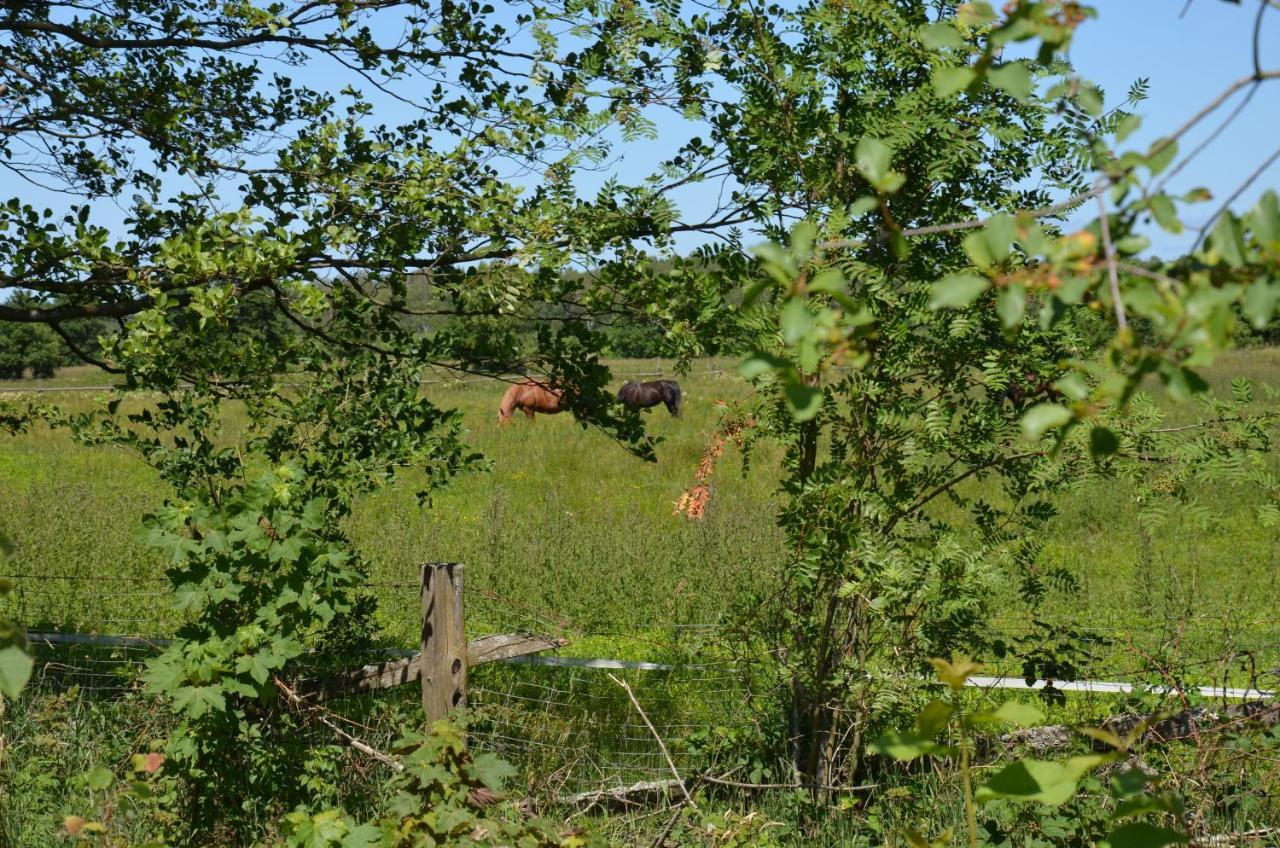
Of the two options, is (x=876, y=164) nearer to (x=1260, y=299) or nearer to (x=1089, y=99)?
(x=1089, y=99)

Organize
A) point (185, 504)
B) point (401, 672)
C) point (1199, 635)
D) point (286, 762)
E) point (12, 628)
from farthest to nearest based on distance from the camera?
1. point (1199, 635)
2. point (401, 672)
3. point (286, 762)
4. point (185, 504)
5. point (12, 628)

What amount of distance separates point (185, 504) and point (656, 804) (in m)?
2.38

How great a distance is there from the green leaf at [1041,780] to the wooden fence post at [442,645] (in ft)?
11.3

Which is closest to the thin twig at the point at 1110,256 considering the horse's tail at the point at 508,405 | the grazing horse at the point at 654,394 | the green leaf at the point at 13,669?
the green leaf at the point at 13,669

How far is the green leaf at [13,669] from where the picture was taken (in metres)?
1.68

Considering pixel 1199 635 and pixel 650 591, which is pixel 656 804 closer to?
pixel 650 591

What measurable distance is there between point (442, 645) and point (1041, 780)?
11.6 ft

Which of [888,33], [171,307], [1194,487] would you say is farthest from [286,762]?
[1194,487]

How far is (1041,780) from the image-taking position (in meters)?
1.49

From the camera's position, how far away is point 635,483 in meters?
14.2

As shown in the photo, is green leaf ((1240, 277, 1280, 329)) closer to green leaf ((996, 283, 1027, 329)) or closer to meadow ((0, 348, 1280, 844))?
green leaf ((996, 283, 1027, 329))

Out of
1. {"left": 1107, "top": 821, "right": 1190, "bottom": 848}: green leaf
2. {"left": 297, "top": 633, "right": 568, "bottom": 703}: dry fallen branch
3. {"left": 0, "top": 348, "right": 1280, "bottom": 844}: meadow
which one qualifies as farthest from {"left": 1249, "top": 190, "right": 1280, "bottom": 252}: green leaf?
{"left": 297, "top": 633, "right": 568, "bottom": 703}: dry fallen branch

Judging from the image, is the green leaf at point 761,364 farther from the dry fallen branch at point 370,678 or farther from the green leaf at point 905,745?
the dry fallen branch at point 370,678

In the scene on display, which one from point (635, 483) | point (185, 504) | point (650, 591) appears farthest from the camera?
point (635, 483)
